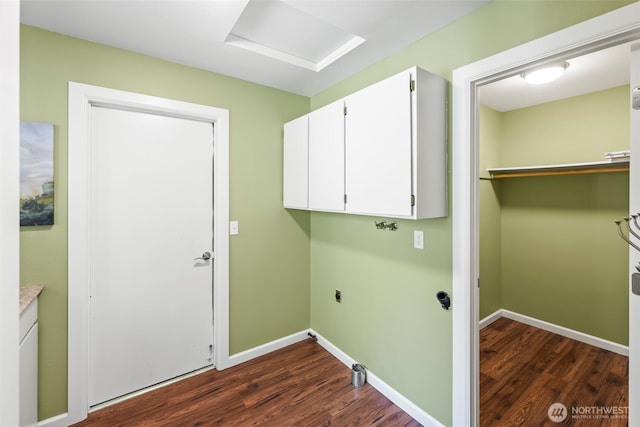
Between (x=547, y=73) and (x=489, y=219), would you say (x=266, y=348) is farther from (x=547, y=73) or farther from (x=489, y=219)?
(x=547, y=73)

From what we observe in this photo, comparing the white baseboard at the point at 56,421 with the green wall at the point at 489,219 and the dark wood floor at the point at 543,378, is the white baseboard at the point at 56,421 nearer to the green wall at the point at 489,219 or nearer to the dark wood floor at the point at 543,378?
the dark wood floor at the point at 543,378

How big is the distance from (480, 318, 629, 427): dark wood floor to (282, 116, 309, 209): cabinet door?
2.06 m

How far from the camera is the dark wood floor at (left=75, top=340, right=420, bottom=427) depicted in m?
1.83

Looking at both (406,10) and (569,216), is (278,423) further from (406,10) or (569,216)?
(569,216)

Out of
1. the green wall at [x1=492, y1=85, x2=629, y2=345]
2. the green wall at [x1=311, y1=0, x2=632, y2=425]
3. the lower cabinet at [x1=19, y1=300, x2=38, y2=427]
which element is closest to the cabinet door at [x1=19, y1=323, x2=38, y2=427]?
the lower cabinet at [x1=19, y1=300, x2=38, y2=427]

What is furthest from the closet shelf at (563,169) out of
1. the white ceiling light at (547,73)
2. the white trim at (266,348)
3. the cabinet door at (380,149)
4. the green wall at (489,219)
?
the white trim at (266,348)

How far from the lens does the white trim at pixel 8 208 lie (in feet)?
1.38

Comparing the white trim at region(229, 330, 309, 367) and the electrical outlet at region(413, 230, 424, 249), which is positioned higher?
the electrical outlet at region(413, 230, 424, 249)

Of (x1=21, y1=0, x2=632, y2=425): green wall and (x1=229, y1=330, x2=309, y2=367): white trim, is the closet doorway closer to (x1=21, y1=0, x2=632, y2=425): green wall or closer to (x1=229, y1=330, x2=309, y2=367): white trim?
(x1=21, y1=0, x2=632, y2=425): green wall

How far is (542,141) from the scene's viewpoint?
10.2 ft

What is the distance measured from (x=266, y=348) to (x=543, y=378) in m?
2.32

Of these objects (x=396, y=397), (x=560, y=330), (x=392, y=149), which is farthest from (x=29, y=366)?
(x=560, y=330)

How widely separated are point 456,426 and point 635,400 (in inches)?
33.3

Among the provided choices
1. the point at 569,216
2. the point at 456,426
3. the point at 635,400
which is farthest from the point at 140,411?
the point at 569,216
